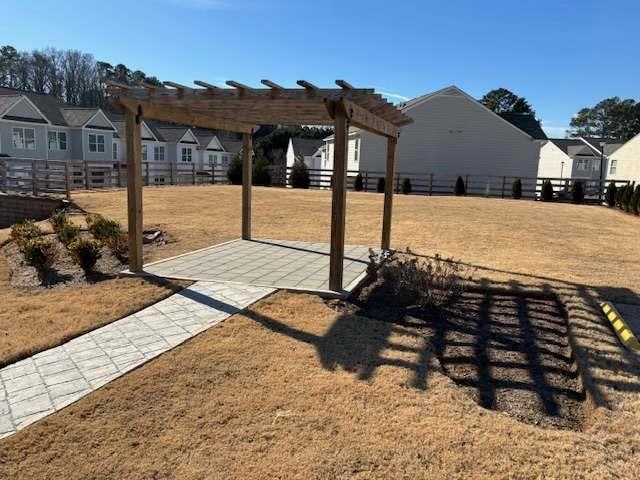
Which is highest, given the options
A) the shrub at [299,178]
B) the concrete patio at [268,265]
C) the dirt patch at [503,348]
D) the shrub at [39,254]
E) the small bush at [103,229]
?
the shrub at [299,178]

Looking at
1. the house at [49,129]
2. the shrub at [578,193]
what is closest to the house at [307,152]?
the house at [49,129]

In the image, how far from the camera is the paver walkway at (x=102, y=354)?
142 inches

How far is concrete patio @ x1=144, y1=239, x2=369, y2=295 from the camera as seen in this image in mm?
6871

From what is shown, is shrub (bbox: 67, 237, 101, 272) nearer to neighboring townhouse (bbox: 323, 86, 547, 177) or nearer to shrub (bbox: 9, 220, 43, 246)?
shrub (bbox: 9, 220, 43, 246)

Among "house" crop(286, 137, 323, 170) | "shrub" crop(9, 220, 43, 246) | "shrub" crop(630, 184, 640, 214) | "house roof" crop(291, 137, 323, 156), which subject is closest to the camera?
"shrub" crop(9, 220, 43, 246)

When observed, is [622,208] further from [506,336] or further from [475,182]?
[506,336]

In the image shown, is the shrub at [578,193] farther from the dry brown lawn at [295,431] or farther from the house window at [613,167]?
the dry brown lawn at [295,431]

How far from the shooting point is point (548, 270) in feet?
27.5

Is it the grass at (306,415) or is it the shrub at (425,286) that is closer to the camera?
the grass at (306,415)

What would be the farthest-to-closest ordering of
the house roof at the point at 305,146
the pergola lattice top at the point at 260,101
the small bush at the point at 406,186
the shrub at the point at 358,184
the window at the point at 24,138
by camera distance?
the house roof at the point at 305,146, the window at the point at 24,138, the shrub at the point at 358,184, the small bush at the point at 406,186, the pergola lattice top at the point at 260,101

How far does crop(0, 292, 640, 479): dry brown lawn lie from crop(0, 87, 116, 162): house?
30.0 meters

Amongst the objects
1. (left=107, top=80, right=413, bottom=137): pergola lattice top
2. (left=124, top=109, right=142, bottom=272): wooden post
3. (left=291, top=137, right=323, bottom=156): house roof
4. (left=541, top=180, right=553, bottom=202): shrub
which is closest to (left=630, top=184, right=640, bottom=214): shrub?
(left=541, top=180, right=553, bottom=202): shrub

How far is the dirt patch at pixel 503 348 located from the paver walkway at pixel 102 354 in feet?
5.45

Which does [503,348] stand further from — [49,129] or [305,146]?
[305,146]
